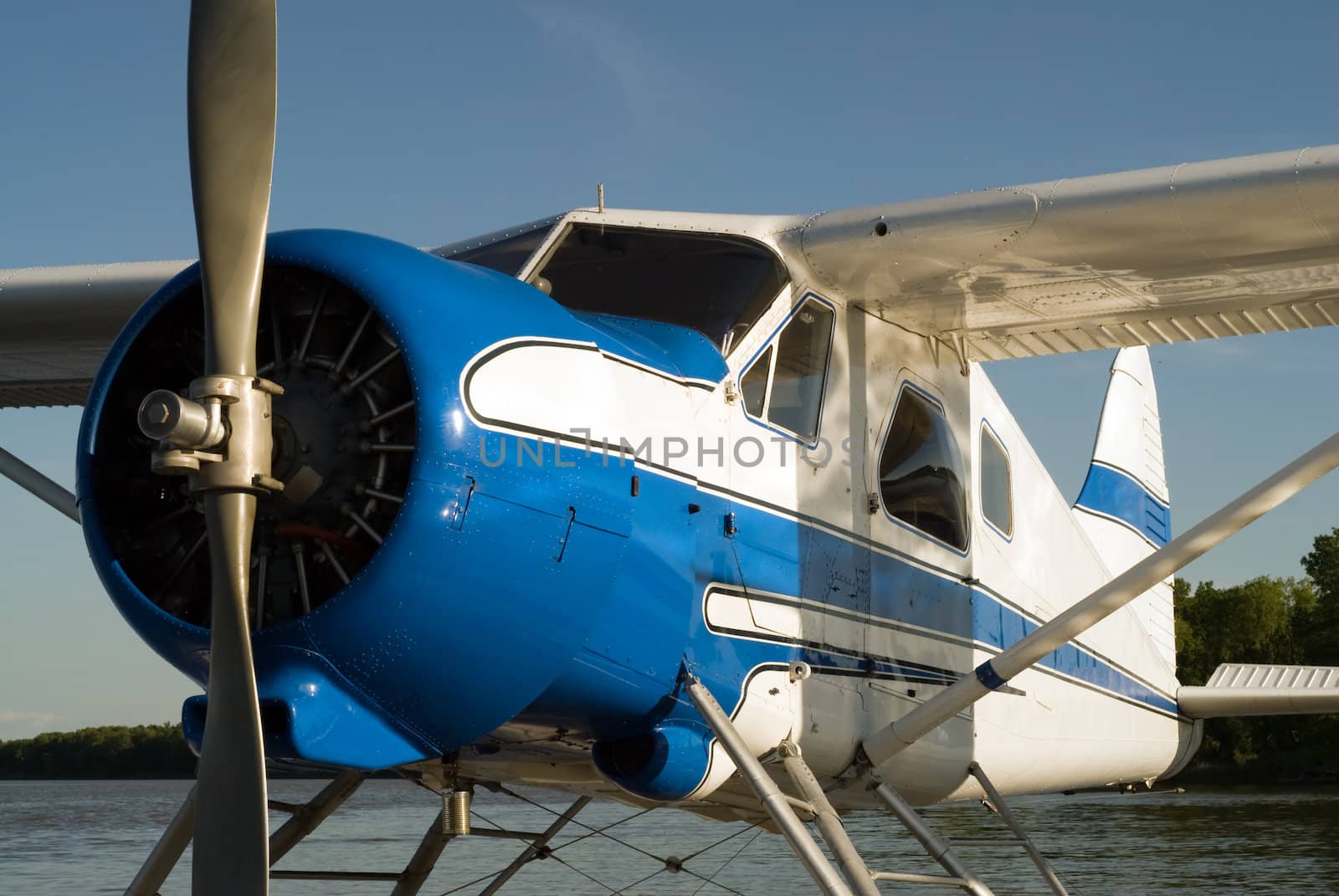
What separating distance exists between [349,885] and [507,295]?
651 inches

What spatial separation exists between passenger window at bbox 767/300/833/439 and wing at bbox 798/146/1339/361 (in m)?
0.23

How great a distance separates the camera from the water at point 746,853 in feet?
59.7

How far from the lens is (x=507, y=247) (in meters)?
5.35

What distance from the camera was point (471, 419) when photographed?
12.2ft

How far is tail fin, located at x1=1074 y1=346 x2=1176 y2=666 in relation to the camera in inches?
392

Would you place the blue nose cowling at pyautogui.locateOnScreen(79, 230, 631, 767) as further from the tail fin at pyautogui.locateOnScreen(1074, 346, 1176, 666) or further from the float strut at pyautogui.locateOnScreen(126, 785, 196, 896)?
the tail fin at pyautogui.locateOnScreen(1074, 346, 1176, 666)

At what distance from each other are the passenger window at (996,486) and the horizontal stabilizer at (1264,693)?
7.49 feet

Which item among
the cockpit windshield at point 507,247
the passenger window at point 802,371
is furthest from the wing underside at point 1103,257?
the cockpit windshield at point 507,247

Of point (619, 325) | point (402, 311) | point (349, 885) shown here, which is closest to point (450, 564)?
point (402, 311)

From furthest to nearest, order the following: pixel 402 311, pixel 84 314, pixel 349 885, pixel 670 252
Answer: pixel 349 885 < pixel 84 314 < pixel 670 252 < pixel 402 311

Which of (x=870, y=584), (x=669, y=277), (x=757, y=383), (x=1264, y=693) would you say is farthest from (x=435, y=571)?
(x=1264, y=693)

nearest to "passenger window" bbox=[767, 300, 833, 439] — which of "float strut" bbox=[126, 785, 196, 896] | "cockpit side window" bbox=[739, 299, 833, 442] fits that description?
"cockpit side window" bbox=[739, 299, 833, 442]

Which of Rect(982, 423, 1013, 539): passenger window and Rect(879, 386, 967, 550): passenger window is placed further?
Rect(982, 423, 1013, 539): passenger window

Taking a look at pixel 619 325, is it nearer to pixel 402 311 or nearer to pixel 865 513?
pixel 402 311
